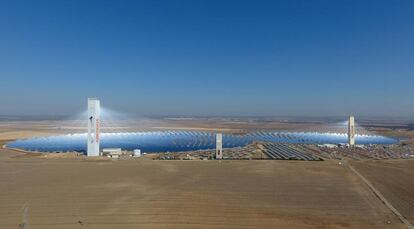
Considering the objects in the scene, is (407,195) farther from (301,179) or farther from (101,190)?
(101,190)

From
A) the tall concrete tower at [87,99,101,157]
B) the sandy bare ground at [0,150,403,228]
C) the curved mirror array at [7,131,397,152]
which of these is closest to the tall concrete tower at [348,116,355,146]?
the curved mirror array at [7,131,397,152]

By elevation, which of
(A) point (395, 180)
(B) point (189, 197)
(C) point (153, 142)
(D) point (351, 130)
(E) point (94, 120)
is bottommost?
(A) point (395, 180)

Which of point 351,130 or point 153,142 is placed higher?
point 351,130

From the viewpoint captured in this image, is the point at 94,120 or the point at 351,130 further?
the point at 351,130

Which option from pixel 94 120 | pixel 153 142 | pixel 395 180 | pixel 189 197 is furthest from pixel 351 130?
pixel 189 197

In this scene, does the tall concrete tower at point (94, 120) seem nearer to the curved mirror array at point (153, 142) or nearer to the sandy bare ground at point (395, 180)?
the curved mirror array at point (153, 142)

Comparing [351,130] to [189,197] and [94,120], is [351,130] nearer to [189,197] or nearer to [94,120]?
[94,120]
